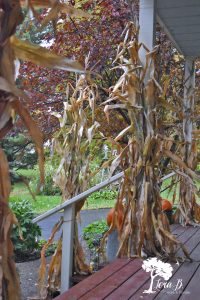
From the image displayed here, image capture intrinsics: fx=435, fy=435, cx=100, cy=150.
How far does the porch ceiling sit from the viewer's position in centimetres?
340

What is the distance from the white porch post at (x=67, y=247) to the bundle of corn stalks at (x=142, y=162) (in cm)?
30

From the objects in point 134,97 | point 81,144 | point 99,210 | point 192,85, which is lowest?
point 99,210

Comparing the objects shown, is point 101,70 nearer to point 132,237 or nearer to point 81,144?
point 81,144

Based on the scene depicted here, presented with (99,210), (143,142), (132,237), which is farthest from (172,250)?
(99,210)

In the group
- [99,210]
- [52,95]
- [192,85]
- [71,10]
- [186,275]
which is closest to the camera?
[71,10]

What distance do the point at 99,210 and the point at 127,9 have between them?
5.80m

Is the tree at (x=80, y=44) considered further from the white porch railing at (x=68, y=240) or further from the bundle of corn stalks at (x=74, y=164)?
the white porch railing at (x=68, y=240)

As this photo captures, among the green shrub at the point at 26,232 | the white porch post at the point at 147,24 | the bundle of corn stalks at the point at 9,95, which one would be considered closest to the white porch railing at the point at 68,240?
the white porch post at the point at 147,24

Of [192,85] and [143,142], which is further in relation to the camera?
[192,85]

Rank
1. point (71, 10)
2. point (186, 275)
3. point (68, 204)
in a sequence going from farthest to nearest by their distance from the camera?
1. point (68, 204)
2. point (186, 275)
3. point (71, 10)

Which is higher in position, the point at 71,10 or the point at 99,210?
the point at 71,10

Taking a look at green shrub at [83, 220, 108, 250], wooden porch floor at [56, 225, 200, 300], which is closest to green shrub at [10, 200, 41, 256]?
green shrub at [83, 220, 108, 250]

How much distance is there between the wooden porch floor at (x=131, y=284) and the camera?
217 centimetres

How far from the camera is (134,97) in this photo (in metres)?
2.95
